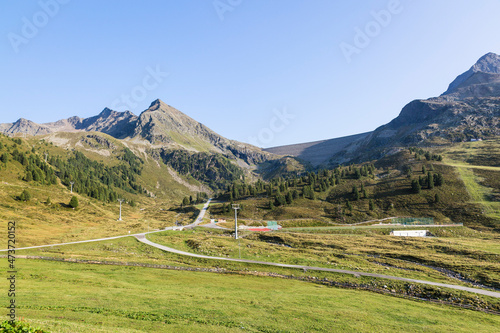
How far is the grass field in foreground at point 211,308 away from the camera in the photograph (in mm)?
21052

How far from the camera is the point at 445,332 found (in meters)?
24.1

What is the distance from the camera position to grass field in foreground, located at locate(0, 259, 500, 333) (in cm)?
2105

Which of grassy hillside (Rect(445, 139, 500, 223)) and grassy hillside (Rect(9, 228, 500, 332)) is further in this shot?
grassy hillside (Rect(445, 139, 500, 223))

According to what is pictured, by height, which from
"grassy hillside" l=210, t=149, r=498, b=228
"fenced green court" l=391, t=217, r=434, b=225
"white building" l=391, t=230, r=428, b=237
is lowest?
"white building" l=391, t=230, r=428, b=237

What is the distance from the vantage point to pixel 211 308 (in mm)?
26297

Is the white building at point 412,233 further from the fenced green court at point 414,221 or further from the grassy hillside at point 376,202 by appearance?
the grassy hillside at point 376,202

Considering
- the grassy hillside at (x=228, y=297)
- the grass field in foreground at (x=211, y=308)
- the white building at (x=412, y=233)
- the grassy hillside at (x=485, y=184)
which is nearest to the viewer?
the grass field in foreground at (x=211, y=308)

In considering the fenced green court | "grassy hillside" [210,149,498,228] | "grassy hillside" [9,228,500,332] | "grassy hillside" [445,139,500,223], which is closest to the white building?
the fenced green court

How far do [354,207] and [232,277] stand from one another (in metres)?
122

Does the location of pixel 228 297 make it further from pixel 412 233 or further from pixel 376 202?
pixel 376 202

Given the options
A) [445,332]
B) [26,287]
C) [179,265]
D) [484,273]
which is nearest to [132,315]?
[26,287]

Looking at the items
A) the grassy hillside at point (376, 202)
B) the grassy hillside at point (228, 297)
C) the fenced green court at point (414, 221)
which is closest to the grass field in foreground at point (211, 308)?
the grassy hillside at point (228, 297)

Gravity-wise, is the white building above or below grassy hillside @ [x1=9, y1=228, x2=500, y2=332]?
below

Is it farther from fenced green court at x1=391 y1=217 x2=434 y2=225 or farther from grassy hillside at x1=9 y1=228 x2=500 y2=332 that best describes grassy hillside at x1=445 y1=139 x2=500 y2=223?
grassy hillside at x1=9 y1=228 x2=500 y2=332
